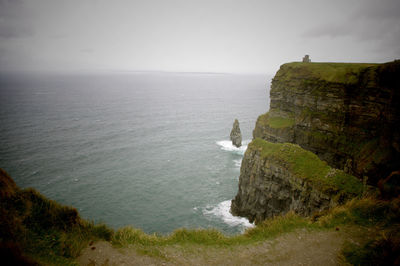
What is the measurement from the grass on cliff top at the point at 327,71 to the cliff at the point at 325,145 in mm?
144

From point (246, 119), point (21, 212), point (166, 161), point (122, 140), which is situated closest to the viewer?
point (21, 212)

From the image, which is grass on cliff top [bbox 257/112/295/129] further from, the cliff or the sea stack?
the sea stack

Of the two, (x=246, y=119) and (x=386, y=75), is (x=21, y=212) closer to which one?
(x=386, y=75)

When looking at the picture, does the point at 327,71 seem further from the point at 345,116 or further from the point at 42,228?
the point at 42,228

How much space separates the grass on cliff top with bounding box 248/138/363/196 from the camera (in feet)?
71.3

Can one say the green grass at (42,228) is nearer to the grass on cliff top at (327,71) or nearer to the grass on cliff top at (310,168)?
the grass on cliff top at (310,168)

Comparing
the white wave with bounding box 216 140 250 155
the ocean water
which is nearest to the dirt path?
the ocean water

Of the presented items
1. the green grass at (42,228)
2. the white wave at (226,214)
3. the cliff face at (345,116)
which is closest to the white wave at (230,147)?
the cliff face at (345,116)

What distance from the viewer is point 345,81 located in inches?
1483

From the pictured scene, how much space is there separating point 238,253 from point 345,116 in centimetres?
3736

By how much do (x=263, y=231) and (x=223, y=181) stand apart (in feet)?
125

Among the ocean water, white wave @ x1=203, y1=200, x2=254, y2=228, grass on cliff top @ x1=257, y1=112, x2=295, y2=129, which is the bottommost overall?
white wave @ x1=203, y1=200, x2=254, y2=228

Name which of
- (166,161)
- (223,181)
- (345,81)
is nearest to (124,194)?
(166,161)

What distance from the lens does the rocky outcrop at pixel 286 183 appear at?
2225cm
